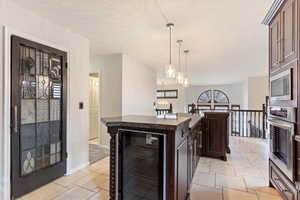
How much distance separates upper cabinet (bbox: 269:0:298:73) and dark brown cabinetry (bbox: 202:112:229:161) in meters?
1.50

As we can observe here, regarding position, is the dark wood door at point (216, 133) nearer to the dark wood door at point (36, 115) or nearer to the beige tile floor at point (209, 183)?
the beige tile floor at point (209, 183)

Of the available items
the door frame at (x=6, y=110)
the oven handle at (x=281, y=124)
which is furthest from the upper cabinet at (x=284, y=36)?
the door frame at (x=6, y=110)

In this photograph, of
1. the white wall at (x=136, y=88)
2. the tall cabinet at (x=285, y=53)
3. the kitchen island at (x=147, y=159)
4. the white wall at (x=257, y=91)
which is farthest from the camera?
the white wall at (x=257, y=91)

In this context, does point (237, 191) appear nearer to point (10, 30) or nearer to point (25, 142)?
point (25, 142)

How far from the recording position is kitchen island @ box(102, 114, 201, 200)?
5.27 feet

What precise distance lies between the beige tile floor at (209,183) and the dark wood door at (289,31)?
180 centimetres

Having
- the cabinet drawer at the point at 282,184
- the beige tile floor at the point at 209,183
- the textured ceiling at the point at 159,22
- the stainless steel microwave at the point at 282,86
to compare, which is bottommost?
the beige tile floor at the point at 209,183

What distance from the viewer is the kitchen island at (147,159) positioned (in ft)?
5.27

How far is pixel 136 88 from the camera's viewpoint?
5.27 meters

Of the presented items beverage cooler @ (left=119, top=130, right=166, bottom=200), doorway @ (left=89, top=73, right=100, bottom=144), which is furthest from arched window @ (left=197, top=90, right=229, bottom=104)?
beverage cooler @ (left=119, top=130, right=166, bottom=200)

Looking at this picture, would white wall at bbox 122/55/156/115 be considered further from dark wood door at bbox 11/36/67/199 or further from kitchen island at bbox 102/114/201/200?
kitchen island at bbox 102/114/201/200

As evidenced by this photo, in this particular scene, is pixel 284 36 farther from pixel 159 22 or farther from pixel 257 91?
pixel 257 91

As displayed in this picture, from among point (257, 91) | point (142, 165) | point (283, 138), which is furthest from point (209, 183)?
point (257, 91)

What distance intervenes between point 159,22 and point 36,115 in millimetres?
2250
